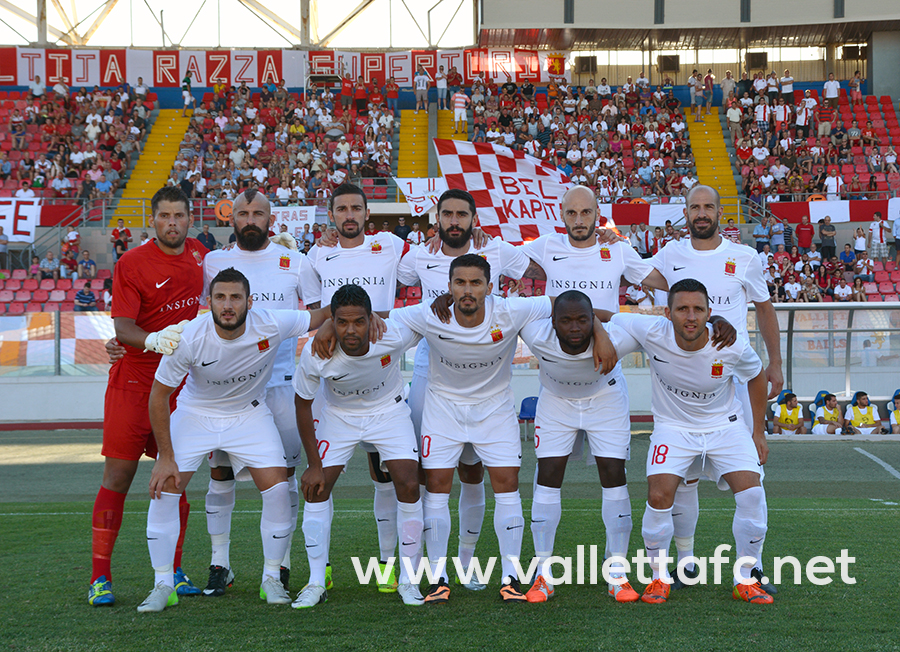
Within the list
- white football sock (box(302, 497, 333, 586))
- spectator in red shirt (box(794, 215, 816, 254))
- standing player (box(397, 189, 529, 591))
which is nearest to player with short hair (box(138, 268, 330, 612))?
white football sock (box(302, 497, 333, 586))

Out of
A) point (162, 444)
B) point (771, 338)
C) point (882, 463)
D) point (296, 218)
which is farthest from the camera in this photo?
point (296, 218)

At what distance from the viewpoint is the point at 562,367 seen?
17.5 feet

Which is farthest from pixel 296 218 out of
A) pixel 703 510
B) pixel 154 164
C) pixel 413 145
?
pixel 703 510

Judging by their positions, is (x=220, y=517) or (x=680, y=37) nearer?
(x=220, y=517)

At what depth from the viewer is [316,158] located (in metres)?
25.8

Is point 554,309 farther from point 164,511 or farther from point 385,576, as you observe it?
point 164,511

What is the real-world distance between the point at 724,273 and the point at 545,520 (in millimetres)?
2092

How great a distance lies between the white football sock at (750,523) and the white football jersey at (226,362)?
2830mm

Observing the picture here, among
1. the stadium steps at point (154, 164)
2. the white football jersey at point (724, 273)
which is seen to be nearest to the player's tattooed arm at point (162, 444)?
the white football jersey at point (724, 273)

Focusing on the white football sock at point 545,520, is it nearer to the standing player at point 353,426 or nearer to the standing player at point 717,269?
the standing player at point 353,426

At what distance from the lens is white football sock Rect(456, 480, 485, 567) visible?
5555 mm

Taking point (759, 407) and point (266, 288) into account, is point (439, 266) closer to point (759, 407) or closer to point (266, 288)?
point (266, 288)

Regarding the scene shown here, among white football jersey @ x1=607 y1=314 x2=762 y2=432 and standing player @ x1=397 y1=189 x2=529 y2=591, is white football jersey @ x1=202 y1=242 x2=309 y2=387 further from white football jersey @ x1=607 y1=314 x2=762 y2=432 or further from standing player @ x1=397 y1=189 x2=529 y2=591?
white football jersey @ x1=607 y1=314 x2=762 y2=432

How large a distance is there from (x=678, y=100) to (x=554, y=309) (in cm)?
2694
